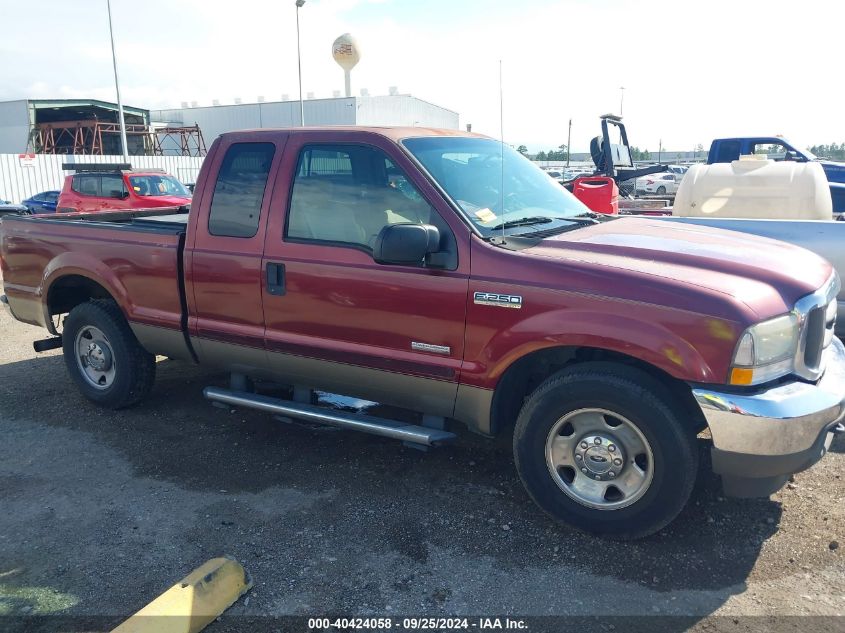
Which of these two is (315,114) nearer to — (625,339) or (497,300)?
(497,300)

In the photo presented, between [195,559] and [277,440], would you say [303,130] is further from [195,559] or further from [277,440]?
[195,559]

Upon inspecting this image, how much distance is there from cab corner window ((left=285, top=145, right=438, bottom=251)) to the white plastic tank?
3904mm

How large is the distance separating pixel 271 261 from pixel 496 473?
188 centimetres

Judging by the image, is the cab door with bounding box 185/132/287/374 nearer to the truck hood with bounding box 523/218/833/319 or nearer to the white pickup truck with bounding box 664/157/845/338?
the truck hood with bounding box 523/218/833/319

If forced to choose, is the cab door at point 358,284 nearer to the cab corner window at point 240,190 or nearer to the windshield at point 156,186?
the cab corner window at point 240,190

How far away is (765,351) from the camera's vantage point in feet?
9.72

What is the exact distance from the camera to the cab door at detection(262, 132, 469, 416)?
141 inches

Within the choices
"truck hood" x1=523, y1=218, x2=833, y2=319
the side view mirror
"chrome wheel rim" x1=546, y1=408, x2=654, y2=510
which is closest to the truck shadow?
"chrome wheel rim" x1=546, y1=408, x2=654, y2=510

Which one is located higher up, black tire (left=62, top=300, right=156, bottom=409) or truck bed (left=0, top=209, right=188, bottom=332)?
truck bed (left=0, top=209, right=188, bottom=332)

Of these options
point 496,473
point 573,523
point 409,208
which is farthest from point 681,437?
point 409,208

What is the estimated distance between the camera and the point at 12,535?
357 centimetres

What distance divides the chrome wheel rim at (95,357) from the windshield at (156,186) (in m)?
10.9

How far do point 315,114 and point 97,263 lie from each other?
127ft

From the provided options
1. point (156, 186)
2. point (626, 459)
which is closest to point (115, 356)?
point (626, 459)
